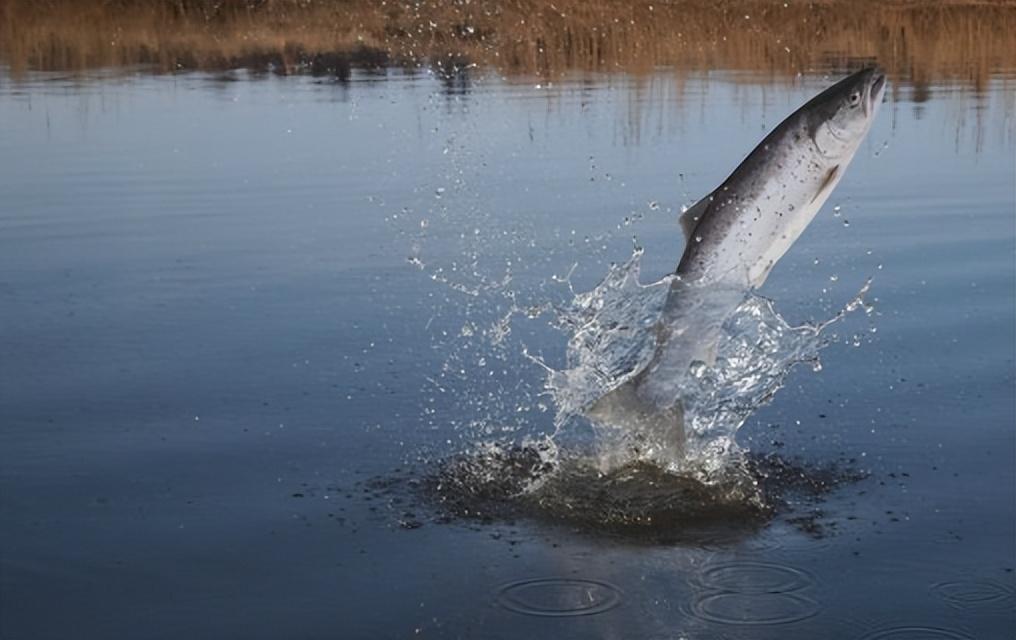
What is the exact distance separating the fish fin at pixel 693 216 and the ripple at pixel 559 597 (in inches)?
55.3

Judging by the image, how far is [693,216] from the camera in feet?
21.3

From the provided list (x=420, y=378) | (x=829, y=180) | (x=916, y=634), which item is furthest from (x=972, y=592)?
(x=420, y=378)

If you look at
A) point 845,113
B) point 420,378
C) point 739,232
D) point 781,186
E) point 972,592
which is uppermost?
point 845,113

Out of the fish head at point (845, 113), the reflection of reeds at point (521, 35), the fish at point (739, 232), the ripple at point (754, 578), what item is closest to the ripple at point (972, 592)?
the ripple at point (754, 578)

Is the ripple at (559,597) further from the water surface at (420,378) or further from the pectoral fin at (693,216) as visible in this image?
the pectoral fin at (693,216)

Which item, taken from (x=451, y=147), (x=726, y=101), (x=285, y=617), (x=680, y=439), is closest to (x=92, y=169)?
(x=451, y=147)

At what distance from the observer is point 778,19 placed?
2903 centimetres

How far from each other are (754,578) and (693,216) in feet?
4.48

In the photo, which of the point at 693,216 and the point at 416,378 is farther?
the point at 416,378

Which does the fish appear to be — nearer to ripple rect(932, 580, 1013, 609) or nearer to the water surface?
the water surface

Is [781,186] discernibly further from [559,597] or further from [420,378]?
[420,378]

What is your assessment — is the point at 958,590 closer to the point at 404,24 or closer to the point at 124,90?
the point at 124,90

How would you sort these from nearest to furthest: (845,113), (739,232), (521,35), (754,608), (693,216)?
(754,608) < (845,113) < (739,232) < (693,216) < (521,35)

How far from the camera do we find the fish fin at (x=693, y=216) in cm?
643
